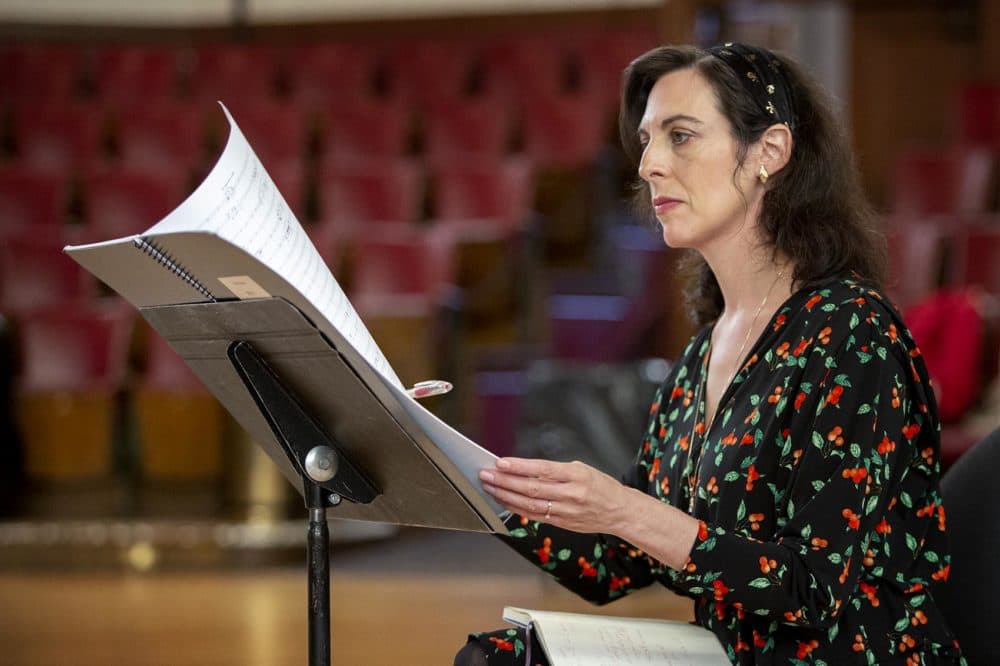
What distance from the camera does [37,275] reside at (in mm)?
2143

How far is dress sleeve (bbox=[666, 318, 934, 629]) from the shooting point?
2.01ft

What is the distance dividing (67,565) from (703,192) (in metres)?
1.29

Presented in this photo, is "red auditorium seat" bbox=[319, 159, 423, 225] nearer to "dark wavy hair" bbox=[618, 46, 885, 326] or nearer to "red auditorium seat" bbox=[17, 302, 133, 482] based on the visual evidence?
"red auditorium seat" bbox=[17, 302, 133, 482]

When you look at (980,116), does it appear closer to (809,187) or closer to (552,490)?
(809,187)

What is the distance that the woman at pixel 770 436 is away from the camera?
0.62 m

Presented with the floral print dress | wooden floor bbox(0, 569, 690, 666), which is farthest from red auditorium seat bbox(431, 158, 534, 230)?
the floral print dress

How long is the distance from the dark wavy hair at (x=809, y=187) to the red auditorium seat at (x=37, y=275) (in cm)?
163

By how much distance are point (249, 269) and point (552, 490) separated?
6.9 inches

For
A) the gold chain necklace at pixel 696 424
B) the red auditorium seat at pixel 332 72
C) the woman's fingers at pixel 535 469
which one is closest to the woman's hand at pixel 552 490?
the woman's fingers at pixel 535 469

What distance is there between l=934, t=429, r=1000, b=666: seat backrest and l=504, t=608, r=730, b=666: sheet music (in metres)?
0.13

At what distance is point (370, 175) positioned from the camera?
236 cm

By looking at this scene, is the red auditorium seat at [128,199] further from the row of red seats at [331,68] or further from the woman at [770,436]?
the woman at [770,436]

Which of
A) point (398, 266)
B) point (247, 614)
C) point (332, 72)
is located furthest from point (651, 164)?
point (332, 72)

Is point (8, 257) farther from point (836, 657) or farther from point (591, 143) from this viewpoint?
point (836, 657)
